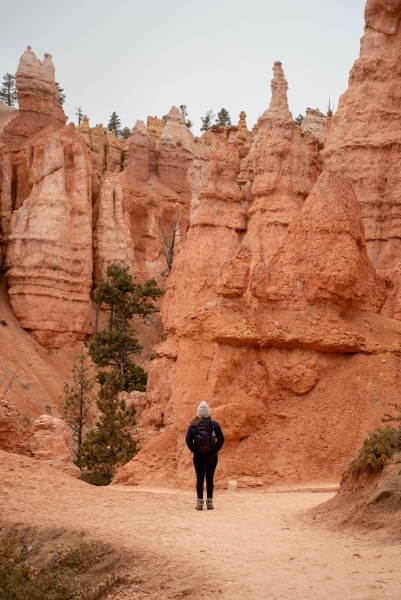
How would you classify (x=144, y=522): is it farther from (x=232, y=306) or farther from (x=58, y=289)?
(x=58, y=289)

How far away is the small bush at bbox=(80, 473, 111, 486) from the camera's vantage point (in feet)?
72.2

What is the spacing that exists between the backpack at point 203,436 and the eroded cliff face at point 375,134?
1591 cm

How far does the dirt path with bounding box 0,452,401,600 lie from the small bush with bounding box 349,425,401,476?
3.37 ft

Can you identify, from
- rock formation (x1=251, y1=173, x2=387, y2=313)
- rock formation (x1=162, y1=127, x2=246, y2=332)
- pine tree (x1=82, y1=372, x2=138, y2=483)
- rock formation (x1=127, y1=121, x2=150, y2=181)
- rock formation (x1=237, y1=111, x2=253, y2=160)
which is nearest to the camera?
rock formation (x1=251, y1=173, x2=387, y2=313)

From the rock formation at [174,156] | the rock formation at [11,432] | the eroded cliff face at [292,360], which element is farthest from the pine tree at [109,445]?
the rock formation at [174,156]

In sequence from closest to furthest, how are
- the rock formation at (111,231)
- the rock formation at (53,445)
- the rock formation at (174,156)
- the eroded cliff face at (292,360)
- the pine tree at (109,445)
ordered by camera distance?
the eroded cliff face at (292,360) < the rock formation at (53,445) < the pine tree at (109,445) < the rock formation at (111,231) < the rock formation at (174,156)

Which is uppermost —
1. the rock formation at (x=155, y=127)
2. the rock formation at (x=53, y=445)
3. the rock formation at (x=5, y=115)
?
the rock formation at (x=155, y=127)

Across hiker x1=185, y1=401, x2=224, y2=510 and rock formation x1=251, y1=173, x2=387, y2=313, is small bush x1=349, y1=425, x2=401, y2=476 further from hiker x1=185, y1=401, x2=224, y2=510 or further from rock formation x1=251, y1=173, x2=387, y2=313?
rock formation x1=251, y1=173, x2=387, y2=313

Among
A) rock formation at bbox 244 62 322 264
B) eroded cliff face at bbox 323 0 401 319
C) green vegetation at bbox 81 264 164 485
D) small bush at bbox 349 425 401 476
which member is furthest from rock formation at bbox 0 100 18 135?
small bush at bbox 349 425 401 476

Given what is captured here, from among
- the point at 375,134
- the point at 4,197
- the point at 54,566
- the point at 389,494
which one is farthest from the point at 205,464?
the point at 4,197

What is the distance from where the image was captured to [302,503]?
41.2 ft

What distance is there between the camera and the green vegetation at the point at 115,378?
78.2 ft

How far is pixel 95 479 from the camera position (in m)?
22.2

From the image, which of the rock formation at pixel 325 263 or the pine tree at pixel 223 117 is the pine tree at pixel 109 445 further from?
the pine tree at pixel 223 117
